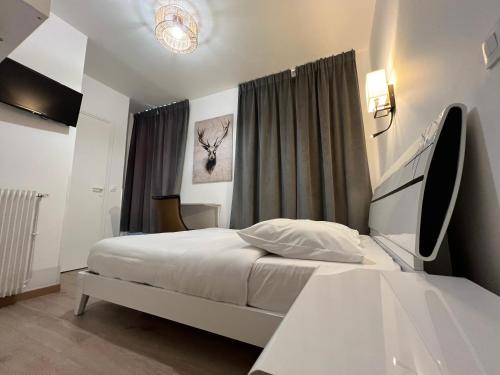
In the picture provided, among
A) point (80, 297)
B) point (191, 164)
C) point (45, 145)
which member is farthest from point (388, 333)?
point (191, 164)

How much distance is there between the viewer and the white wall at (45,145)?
1.85 meters

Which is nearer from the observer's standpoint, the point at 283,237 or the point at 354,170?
the point at 283,237

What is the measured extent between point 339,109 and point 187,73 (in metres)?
2.05

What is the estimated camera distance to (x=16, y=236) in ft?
5.73

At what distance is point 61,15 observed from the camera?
2.15 metres

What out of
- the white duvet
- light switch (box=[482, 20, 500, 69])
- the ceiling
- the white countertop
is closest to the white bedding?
the white duvet

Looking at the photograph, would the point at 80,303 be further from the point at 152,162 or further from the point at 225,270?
the point at 152,162

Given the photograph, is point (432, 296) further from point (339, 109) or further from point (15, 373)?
point (339, 109)

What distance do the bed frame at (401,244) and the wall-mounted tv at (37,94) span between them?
160 centimetres

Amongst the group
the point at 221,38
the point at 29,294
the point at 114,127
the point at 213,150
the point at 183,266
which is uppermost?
the point at 221,38

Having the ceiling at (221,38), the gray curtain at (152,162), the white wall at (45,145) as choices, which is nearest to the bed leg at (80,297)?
the white wall at (45,145)

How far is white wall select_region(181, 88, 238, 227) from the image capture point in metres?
3.08

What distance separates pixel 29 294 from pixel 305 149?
2.95 metres

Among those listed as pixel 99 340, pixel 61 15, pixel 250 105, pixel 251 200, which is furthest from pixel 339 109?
pixel 61 15
